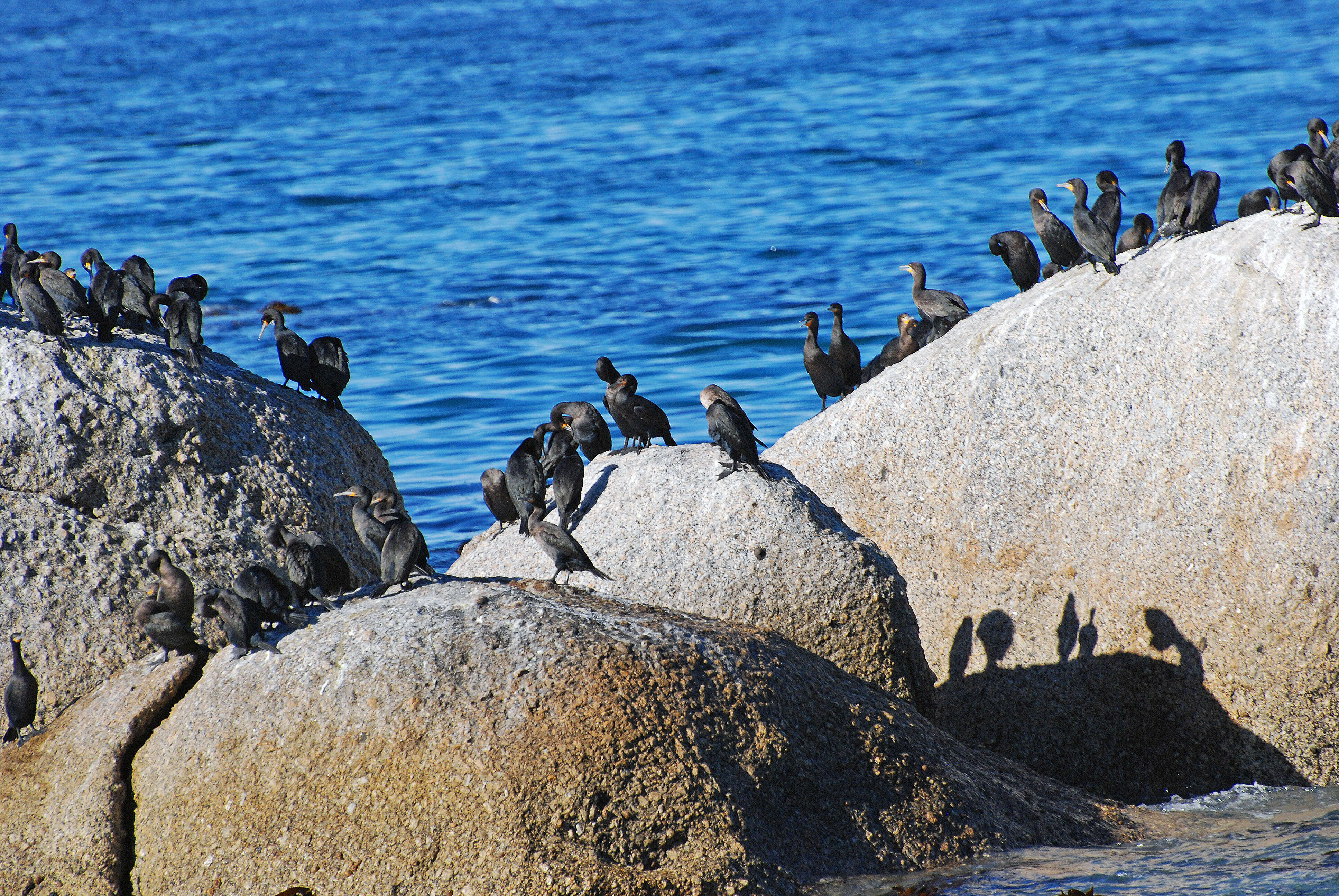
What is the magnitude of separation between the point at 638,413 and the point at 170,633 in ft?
11.5

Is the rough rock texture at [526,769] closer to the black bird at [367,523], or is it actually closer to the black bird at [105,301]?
the black bird at [367,523]

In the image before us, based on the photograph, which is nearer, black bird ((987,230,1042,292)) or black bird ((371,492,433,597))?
black bird ((371,492,433,597))

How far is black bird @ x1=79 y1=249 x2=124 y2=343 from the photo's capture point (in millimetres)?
8789

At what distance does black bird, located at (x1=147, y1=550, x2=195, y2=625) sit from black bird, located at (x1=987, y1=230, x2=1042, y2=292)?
7301mm

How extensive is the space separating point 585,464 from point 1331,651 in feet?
15.2

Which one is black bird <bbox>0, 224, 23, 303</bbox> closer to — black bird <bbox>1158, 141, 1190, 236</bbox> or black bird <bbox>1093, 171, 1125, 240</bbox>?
black bird <bbox>1093, 171, 1125, 240</bbox>

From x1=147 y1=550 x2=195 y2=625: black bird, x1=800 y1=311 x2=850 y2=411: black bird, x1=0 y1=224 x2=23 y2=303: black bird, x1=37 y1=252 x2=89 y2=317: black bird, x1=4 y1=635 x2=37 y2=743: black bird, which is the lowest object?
x1=4 y1=635 x2=37 y2=743: black bird

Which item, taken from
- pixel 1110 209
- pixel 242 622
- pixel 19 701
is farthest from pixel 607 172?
pixel 242 622

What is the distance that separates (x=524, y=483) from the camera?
844 centimetres

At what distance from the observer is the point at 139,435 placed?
8359 mm

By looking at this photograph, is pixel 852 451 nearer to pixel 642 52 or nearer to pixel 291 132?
pixel 291 132

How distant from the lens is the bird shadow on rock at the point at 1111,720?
26.1 ft

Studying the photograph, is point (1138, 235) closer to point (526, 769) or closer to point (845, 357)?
point (845, 357)

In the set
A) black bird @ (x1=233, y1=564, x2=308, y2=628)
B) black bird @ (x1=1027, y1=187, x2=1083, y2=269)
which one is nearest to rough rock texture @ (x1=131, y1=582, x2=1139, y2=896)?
black bird @ (x1=233, y1=564, x2=308, y2=628)
